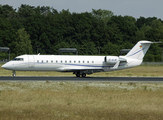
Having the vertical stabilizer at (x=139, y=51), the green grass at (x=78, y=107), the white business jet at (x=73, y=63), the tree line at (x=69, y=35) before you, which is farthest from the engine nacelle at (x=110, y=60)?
the tree line at (x=69, y=35)

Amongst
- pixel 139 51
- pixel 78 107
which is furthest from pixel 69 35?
pixel 78 107

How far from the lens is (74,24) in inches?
4663

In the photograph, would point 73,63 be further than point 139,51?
No

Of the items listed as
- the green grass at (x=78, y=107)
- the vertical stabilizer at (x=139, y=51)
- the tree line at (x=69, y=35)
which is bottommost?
the green grass at (x=78, y=107)

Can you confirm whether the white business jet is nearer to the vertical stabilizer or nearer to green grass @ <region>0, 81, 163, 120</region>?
the vertical stabilizer

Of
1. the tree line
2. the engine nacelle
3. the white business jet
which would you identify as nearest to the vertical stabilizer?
the white business jet

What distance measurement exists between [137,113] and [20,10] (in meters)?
128

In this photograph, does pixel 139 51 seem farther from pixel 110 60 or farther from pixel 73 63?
pixel 73 63

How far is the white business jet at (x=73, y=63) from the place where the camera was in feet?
123

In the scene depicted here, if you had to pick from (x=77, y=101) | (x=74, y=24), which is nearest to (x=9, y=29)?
(x=74, y=24)

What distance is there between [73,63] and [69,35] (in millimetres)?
79002

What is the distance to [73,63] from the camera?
127ft

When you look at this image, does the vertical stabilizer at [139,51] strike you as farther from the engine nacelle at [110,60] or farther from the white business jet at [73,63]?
the engine nacelle at [110,60]

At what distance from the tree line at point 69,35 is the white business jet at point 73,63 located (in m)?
58.7
